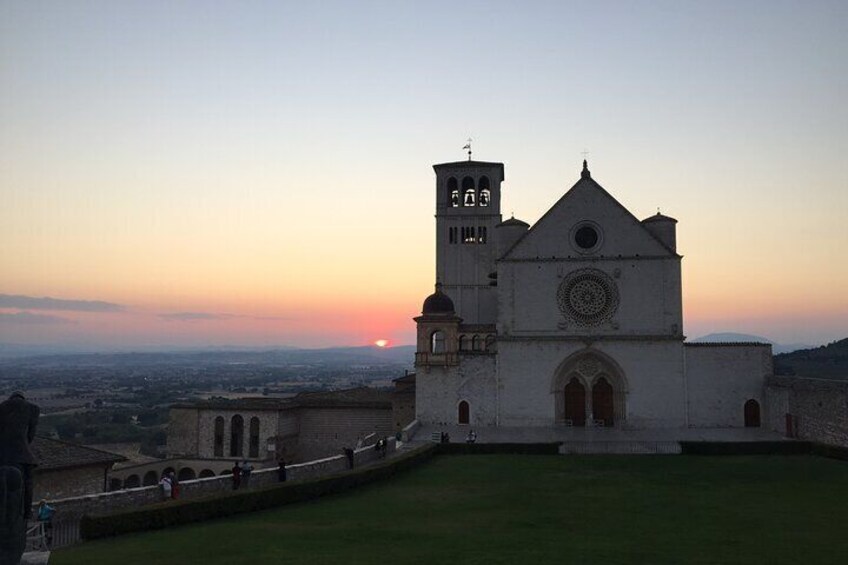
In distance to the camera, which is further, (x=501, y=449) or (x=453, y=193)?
(x=453, y=193)

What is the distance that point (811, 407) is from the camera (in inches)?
1436

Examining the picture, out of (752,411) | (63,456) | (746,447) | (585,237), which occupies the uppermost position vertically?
(585,237)

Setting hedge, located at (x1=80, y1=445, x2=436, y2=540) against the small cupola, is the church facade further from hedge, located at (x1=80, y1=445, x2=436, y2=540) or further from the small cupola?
hedge, located at (x1=80, y1=445, x2=436, y2=540)

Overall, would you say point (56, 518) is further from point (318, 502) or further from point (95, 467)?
point (95, 467)

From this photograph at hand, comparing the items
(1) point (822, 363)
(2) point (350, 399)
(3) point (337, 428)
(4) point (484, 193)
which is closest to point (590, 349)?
(2) point (350, 399)

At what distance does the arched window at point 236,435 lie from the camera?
158 ft

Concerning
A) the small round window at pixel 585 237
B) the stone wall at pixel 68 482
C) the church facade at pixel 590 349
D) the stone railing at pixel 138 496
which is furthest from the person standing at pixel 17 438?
Result: the small round window at pixel 585 237

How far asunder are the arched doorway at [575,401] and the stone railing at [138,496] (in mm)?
20275

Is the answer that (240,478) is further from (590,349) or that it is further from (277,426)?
(590,349)

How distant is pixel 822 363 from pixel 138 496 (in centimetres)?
13127

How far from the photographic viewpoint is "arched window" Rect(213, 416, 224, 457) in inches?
1918

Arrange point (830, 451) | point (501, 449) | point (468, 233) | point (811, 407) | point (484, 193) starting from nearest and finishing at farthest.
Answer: point (830, 451) → point (501, 449) → point (811, 407) → point (468, 233) → point (484, 193)

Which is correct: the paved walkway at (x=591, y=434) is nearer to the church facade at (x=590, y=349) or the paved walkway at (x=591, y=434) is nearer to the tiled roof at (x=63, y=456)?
the church facade at (x=590, y=349)

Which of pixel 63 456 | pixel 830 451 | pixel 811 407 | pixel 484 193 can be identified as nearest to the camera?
pixel 63 456
